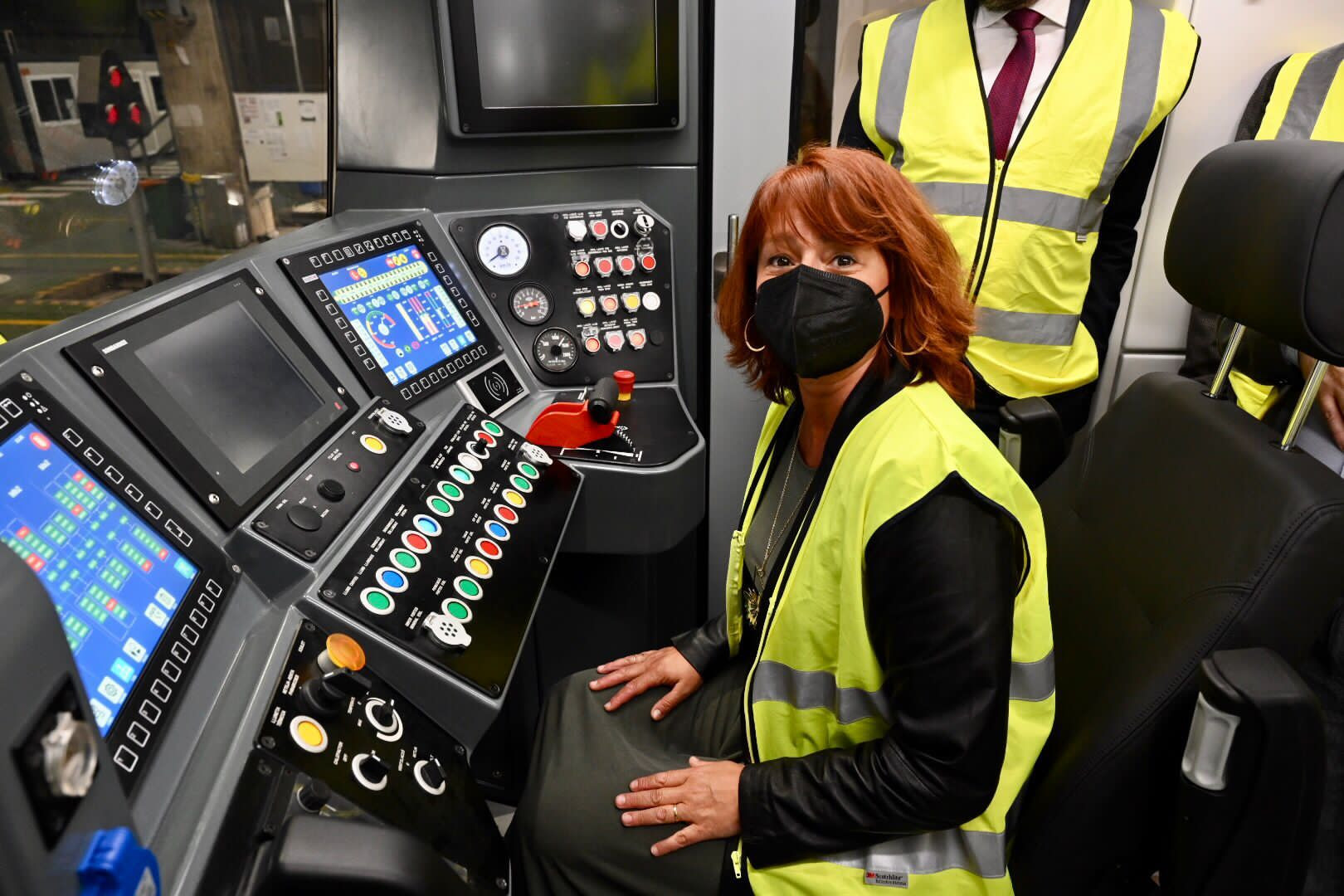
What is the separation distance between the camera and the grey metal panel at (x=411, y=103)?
1799 mm

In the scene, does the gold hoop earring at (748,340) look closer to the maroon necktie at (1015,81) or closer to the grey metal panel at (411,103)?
the maroon necktie at (1015,81)

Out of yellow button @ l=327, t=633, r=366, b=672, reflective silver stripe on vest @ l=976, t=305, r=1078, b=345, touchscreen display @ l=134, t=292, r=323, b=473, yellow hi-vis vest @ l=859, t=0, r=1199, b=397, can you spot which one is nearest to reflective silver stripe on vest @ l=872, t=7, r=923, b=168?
yellow hi-vis vest @ l=859, t=0, r=1199, b=397

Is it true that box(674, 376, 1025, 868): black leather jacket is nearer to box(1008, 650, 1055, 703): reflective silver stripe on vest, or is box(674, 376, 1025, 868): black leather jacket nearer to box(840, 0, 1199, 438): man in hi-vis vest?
box(1008, 650, 1055, 703): reflective silver stripe on vest

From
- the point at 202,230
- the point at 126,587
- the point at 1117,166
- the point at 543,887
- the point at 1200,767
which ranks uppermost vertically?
the point at 1117,166

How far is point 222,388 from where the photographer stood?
1176 mm

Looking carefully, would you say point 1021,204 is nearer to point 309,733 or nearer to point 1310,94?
point 1310,94

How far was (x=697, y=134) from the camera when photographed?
6.75 feet

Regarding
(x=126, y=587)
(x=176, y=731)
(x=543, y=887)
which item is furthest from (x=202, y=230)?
(x=543, y=887)

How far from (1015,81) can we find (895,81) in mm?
228

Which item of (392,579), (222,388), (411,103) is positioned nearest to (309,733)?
(392,579)

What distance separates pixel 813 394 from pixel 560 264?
97cm

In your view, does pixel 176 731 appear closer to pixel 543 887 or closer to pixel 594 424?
pixel 543 887

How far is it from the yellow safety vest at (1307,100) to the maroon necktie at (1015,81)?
547mm

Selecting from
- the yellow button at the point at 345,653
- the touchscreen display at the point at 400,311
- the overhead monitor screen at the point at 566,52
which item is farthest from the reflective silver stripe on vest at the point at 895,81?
the yellow button at the point at 345,653
